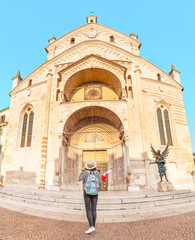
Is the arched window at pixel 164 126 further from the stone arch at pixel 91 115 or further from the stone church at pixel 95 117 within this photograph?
the stone arch at pixel 91 115

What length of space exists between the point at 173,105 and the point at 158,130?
3.72 metres

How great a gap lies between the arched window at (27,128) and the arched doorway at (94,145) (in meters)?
4.03

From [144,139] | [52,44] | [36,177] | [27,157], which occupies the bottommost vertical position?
[36,177]

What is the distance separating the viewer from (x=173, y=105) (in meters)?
16.5

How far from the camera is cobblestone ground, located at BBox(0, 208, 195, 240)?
3293 mm

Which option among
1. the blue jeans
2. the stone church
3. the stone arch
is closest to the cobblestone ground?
the blue jeans

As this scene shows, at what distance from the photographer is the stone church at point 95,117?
512 inches

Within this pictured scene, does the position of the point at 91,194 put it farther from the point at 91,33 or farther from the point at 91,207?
the point at 91,33

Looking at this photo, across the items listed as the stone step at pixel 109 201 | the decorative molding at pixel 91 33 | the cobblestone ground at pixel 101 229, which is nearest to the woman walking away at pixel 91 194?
the cobblestone ground at pixel 101 229

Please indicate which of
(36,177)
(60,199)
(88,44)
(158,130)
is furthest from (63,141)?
(88,44)

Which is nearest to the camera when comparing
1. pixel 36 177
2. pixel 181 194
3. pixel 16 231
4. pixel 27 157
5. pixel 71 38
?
pixel 16 231

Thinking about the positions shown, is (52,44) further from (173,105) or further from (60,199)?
(60,199)

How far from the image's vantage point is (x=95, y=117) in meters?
16.1

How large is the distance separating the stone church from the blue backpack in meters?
9.04
